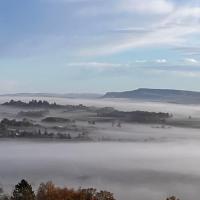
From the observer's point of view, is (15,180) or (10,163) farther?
(10,163)

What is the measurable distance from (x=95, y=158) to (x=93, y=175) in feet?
190

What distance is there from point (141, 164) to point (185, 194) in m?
66.8

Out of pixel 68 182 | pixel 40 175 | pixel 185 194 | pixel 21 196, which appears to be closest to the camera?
pixel 21 196

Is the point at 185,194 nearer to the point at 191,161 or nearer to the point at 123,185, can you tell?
the point at 123,185

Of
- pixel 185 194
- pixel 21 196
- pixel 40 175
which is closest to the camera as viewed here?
pixel 21 196

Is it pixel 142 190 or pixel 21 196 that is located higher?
pixel 21 196

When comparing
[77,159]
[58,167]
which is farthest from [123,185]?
[77,159]

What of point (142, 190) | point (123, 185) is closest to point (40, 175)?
point (123, 185)

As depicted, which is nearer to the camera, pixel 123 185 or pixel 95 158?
pixel 123 185

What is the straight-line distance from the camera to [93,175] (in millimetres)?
141875

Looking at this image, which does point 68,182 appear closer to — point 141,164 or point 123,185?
point 123,185

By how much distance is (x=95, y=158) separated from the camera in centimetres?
19988

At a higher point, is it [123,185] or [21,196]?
[21,196]

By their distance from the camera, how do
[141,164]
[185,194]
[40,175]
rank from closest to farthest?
[185,194], [40,175], [141,164]
